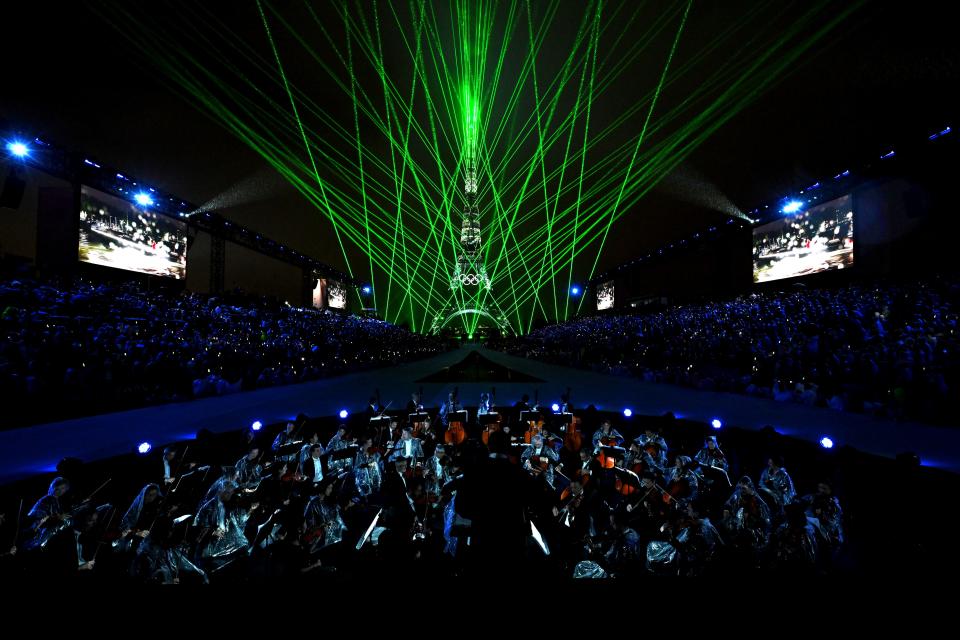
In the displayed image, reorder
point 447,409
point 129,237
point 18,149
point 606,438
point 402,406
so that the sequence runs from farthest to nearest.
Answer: point 129,237, point 18,149, point 402,406, point 447,409, point 606,438

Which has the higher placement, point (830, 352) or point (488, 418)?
point (830, 352)

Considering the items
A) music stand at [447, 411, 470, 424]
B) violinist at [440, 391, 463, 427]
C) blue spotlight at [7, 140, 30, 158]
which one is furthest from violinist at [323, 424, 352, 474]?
blue spotlight at [7, 140, 30, 158]

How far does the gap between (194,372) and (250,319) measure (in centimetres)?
980

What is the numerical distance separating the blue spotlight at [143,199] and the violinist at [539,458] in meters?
24.8

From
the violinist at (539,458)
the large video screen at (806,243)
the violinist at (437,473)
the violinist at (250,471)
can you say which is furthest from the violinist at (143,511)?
the large video screen at (806,243)

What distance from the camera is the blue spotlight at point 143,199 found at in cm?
2198

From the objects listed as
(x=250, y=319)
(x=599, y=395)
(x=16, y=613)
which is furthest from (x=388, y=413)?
(x=250, y=319)

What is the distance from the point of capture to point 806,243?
74.8 feet

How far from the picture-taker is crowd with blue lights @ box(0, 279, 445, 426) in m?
7.63

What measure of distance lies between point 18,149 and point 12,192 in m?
4.08

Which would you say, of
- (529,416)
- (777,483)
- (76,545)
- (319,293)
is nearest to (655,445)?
(777,483)

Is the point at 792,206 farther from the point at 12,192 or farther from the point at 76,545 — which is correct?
the point at 12,192

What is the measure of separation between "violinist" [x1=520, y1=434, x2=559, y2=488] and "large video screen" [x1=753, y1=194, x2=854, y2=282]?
827 inches

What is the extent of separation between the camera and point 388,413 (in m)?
9.99
